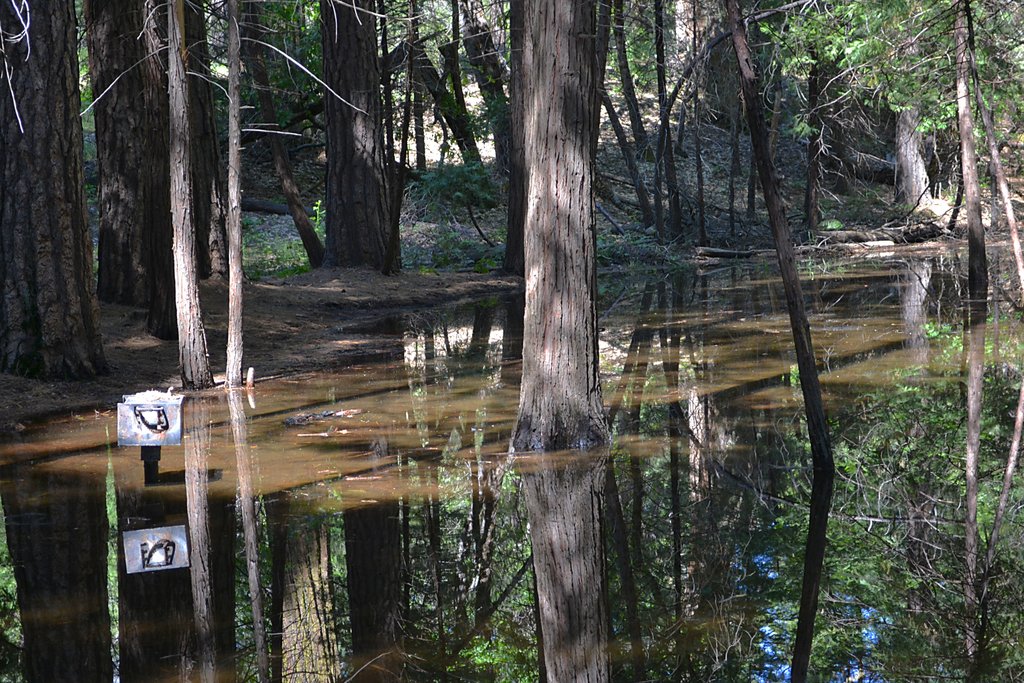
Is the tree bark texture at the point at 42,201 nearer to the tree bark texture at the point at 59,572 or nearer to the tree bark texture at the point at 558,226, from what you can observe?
the tree bark texture at the point at 59,572

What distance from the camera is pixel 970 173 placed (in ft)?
55.5

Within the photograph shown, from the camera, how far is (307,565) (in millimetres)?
7070

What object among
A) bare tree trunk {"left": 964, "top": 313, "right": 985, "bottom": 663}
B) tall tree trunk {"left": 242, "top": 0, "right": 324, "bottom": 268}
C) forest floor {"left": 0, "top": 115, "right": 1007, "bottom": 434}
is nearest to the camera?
bare tree trunk {"left": 964, "top": 313, "right": 985, "bottom": 663}

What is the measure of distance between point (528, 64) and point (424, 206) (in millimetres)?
20226

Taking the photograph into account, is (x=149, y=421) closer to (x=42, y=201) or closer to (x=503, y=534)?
(x=503, y=534)

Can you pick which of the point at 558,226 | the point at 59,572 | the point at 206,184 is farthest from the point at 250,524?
the point at 206,184

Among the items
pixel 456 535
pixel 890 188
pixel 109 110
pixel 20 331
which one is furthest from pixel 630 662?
pixel 890 188

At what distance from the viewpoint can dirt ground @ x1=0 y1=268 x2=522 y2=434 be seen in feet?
41.0

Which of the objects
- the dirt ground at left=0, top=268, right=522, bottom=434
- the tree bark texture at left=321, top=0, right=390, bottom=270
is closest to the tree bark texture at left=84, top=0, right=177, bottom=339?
the dirt ground at left=0, top=268, right=522, bottom=434

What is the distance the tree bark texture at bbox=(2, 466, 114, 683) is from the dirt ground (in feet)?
8.76

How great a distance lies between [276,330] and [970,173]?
435 inches

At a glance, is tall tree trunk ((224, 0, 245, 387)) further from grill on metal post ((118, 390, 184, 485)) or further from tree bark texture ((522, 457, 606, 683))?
tree bark texture ((522, 457, 606, 683))

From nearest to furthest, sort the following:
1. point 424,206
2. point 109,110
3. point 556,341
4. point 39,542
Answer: point 39,542 < point 556,341 < point 109,110 < point 424,206

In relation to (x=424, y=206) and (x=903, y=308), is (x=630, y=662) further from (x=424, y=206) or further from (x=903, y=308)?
(x=424, y=206)
